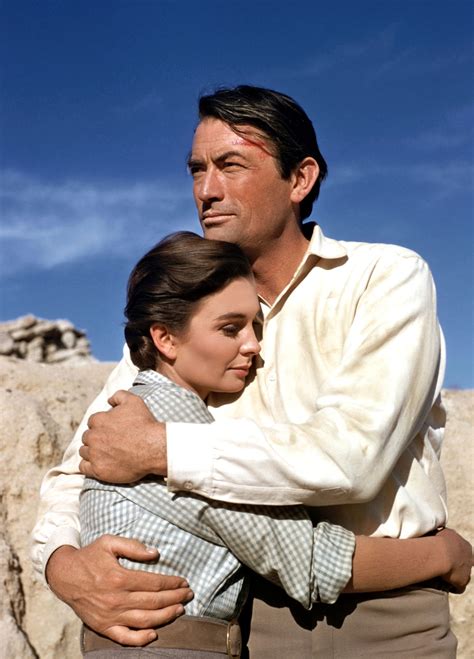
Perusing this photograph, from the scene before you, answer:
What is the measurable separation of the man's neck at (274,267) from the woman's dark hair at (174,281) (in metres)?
0.32

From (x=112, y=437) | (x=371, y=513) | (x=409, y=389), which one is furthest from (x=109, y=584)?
(x=409, y=389)

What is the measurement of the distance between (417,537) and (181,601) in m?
0.83

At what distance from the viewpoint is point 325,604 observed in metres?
3.03

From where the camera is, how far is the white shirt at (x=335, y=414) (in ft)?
8.71

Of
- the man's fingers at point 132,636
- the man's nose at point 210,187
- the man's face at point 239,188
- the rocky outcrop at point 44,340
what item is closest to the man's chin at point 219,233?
the man's face at point 239,188

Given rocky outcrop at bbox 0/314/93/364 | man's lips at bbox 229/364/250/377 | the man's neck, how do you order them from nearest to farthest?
man's lips at bbox 229/364/250/377 < the man's neck < rocky outcrop at bbox 0/314/93/364

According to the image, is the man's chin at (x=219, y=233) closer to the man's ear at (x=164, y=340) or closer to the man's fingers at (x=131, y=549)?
the man's ear at (x=164, y=340)

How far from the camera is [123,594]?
270cm

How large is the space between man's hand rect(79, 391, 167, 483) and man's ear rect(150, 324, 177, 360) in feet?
0.85

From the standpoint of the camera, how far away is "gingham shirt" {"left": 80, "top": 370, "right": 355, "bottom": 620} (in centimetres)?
267

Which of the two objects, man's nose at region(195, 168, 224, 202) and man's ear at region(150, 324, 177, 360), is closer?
man's ear at region(150, 324, 177, 360)

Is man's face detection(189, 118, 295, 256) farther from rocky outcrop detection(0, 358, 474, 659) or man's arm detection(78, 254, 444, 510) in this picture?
rocky outcrop detection(0, 358, 474, 659)

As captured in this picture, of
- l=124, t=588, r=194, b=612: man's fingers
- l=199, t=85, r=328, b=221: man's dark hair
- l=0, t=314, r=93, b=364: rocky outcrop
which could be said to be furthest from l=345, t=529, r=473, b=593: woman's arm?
l=0, t=314, r=93, b=364: rocky outcrop

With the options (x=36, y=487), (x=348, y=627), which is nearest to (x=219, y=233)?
(x=348, y=627)
